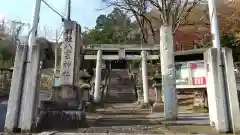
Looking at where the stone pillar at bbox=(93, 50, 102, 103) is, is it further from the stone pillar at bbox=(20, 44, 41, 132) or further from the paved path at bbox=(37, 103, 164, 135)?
the stone pillar at bbox=(20, 44, 41, 132)

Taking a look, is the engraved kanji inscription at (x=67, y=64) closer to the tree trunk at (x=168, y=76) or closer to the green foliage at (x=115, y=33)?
Answer: the tree trunk at (x=168, y=76)

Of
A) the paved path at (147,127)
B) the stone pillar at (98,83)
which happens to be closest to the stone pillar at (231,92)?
the paved path at (147,127)

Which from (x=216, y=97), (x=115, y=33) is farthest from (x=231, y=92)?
(x=115, y=33)

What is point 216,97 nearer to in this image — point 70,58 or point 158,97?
point 70,58

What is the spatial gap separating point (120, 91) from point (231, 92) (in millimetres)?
20421

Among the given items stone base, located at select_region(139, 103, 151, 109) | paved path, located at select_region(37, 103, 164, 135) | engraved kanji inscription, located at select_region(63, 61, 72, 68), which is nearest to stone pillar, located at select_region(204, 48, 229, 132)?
paved path, located at select_region(37, 103, 164, 135)

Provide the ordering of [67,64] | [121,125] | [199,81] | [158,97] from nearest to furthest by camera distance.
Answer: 1. [121,125]
2. [67,64]
3. [199,81]
4. [158,97]

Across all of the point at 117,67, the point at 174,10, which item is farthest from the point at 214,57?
the point at 117,67

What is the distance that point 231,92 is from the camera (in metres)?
7.61

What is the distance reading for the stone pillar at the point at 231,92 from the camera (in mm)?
7380

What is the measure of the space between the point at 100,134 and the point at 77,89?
4.01m

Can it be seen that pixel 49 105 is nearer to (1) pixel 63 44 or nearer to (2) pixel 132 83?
(1) pixel 63 44

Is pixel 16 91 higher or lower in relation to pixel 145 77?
lower

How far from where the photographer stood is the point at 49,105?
9.41 meters
